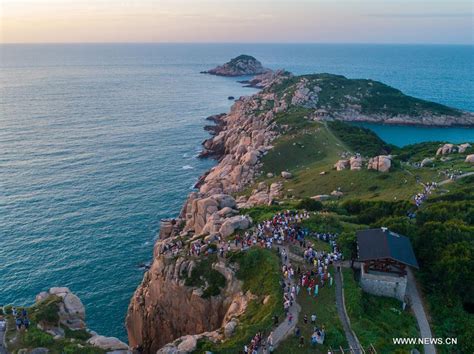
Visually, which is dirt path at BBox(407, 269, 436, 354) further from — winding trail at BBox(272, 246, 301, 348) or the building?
winding trail at BBox(272, 246, 301, 348)

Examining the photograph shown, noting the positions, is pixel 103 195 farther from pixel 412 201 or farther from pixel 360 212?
pixel 412 201

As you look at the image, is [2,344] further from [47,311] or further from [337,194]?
[337,194]

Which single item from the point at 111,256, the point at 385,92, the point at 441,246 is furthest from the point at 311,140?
the point at 385,92

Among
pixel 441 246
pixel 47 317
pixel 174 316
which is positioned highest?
pixel 441 246

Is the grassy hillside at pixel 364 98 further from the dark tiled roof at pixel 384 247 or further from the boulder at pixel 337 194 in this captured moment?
the dark tiled roof at pixel 384 247

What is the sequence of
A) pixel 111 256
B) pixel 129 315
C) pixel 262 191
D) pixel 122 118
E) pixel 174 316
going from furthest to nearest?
pixel 122 118 < pixel 262 191 < pixel 111 256 < pixel 129 315 < pixel 174 316

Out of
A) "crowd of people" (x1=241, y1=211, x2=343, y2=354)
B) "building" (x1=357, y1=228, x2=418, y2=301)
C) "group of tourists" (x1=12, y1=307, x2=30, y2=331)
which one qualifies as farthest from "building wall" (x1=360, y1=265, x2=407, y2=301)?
"group of tourists" (x1=12, y1=307, x2=30, y2=331)
